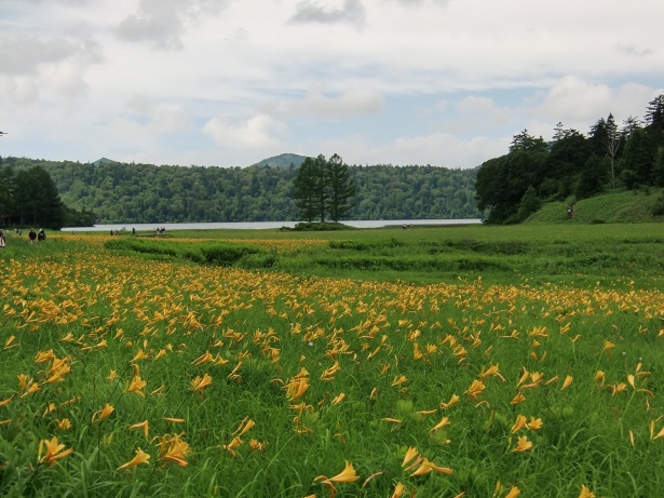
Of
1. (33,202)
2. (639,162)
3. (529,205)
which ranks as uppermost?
(639,162)

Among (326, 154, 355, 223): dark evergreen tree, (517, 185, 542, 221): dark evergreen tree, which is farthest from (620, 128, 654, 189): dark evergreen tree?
(326, 154, 355, 223): dark evergreen tree

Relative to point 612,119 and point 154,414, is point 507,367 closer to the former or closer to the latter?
point 154,414

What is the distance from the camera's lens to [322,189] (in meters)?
84.6

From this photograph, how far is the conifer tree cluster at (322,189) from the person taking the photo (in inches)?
3302

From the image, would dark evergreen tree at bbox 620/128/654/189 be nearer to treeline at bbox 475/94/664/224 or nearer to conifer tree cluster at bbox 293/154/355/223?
treeline at bbox 475/94/664/224

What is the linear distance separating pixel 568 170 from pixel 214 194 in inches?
4705

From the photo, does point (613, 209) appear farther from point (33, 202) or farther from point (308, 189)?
point (33, 202)

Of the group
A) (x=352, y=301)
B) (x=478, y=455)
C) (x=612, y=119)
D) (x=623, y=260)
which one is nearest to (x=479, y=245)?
(x=623, y=260)

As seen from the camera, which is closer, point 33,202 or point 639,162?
point 639,162

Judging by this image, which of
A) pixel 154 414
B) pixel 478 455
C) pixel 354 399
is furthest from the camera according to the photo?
pixel 354 399

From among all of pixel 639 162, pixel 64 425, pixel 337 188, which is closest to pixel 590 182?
pixel 639 162

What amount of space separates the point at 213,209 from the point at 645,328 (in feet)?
529

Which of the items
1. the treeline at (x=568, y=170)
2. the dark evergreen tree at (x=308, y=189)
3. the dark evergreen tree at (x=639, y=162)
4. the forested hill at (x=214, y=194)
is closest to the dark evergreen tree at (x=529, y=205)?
the treeline at (x=568, y=170)

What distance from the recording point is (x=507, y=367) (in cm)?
411
